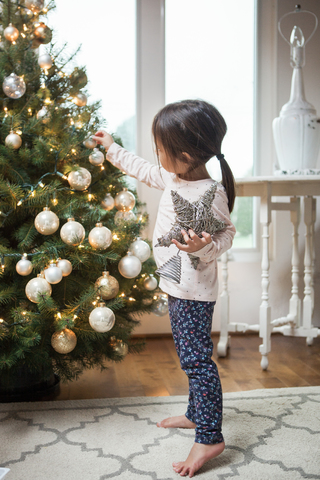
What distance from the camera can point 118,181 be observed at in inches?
58.9

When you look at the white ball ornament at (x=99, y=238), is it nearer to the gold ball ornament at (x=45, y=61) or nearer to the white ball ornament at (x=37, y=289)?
the white ball ornament at (x=37, y=289)

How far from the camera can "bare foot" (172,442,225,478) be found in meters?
1.01

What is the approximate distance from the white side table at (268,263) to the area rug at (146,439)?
0.39m

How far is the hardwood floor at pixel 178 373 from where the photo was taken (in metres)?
1.54

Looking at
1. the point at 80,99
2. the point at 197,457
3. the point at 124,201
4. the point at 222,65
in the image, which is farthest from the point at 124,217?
the point at 222,65

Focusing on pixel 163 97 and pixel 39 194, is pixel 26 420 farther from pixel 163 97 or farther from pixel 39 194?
pixel 163 97

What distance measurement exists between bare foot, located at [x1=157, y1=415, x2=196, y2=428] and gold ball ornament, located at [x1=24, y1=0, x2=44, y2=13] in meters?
1.27

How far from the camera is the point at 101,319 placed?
44.6 inches

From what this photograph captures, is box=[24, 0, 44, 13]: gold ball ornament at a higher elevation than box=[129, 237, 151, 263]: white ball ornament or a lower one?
higher

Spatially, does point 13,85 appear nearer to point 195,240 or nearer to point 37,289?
point 37,289

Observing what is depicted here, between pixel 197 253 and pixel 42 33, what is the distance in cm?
89

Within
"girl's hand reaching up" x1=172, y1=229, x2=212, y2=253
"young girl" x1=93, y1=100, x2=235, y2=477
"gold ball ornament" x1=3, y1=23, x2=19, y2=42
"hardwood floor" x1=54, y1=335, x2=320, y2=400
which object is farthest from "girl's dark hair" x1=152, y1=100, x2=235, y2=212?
"hardwood floor" x1=54, y1=335, x2=320, y2=400

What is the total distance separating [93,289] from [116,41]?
1.51m

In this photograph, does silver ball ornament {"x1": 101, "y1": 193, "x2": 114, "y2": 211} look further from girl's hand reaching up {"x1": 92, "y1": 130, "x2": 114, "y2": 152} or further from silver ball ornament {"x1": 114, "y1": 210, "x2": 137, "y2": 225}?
girl's hand reaching up {"x1": 92, "y1": 130, "x2": 114, "y2": 152}
